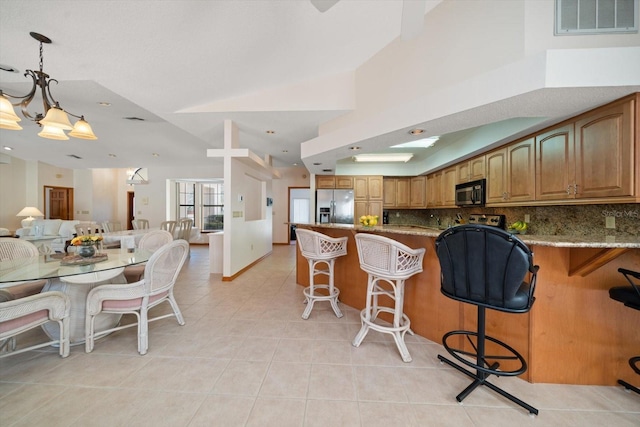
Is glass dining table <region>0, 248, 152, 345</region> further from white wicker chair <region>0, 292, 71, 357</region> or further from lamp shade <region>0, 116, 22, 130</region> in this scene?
lamp shade <region>0, 116, 22, 130</region>

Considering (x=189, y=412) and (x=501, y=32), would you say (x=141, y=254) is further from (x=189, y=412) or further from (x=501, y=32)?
(x=501, y=32)

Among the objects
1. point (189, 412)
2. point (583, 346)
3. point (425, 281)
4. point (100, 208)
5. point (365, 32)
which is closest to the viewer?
point (189, 412)

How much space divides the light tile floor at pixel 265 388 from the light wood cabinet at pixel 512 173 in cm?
185

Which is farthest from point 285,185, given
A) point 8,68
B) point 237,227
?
point 8,68

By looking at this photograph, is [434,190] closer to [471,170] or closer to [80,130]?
[471,170]

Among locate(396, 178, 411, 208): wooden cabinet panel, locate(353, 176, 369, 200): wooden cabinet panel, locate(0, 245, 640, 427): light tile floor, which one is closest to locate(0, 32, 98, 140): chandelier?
locate(0, 245, 640, 427): light tile floor

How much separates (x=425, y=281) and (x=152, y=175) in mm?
9124

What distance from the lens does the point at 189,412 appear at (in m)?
1.40

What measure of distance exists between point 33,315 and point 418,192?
5966mm

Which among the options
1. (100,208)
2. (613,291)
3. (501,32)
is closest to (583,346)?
(613,291)

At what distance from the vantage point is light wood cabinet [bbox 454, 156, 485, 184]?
11.5 ft

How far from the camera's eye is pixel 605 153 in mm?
1866

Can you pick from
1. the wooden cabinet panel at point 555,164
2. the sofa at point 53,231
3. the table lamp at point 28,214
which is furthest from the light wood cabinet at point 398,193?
the table lamp at point 28,214

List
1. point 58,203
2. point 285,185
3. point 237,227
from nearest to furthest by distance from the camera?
1. point 237,227
2. point 285,185
3. point 58,203
